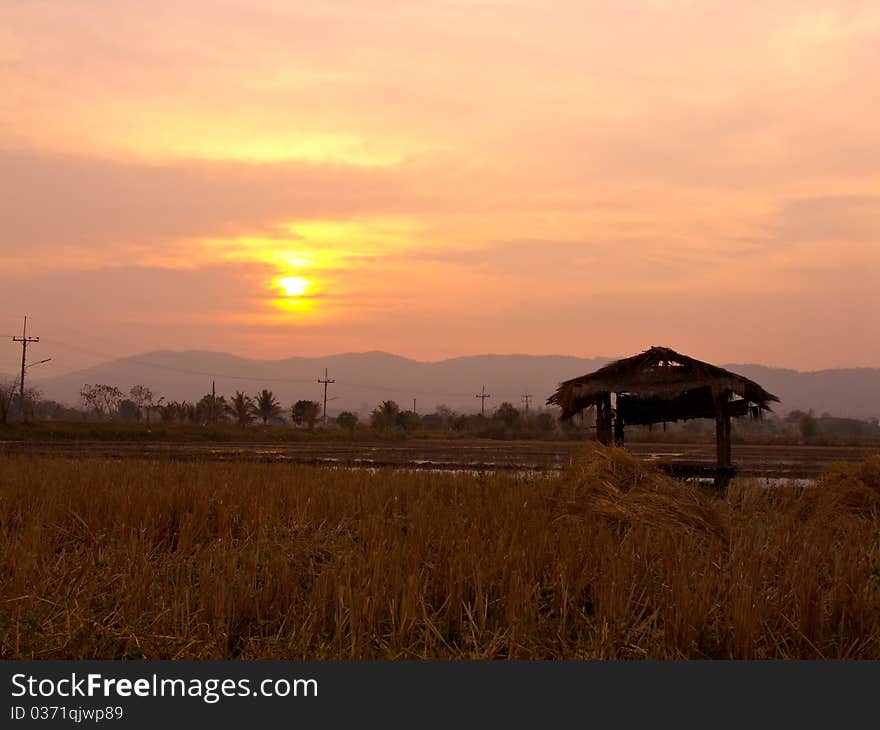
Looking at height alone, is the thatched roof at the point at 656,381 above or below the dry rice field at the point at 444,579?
above

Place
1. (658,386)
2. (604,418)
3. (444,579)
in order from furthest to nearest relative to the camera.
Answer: (604,418) → (658,386) → (444,579)

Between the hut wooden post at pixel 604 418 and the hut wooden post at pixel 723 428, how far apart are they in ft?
7.14

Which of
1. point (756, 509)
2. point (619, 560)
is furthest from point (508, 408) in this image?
point (619, 560)

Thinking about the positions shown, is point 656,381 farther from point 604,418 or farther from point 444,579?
point 444,579

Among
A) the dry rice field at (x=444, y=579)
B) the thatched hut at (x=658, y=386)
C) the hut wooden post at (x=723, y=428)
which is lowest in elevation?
the dry rice field at (x=444, y=579)

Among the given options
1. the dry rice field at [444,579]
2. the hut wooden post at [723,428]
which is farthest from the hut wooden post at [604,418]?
the dry rice field at [444,579]

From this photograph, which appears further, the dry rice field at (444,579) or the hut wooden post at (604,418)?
the hut wooden post at (604,418)

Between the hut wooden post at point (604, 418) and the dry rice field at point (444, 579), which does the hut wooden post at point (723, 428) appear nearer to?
the hut wooden post at point (604, 418)

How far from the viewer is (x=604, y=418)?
15.6m

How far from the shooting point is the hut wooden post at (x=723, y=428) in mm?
15844

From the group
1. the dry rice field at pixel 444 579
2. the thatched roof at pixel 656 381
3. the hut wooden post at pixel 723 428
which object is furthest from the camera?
the hut wooden post at pixel 723 428

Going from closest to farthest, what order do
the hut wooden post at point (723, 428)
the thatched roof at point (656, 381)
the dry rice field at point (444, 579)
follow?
the dry rice field at point (444, 579), the thatched roof at point (656, 381), the hut wooden post at point (723, 428)

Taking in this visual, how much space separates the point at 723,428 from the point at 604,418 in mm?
2549

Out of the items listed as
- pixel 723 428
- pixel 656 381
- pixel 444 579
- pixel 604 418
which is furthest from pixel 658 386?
pixel 444 579
